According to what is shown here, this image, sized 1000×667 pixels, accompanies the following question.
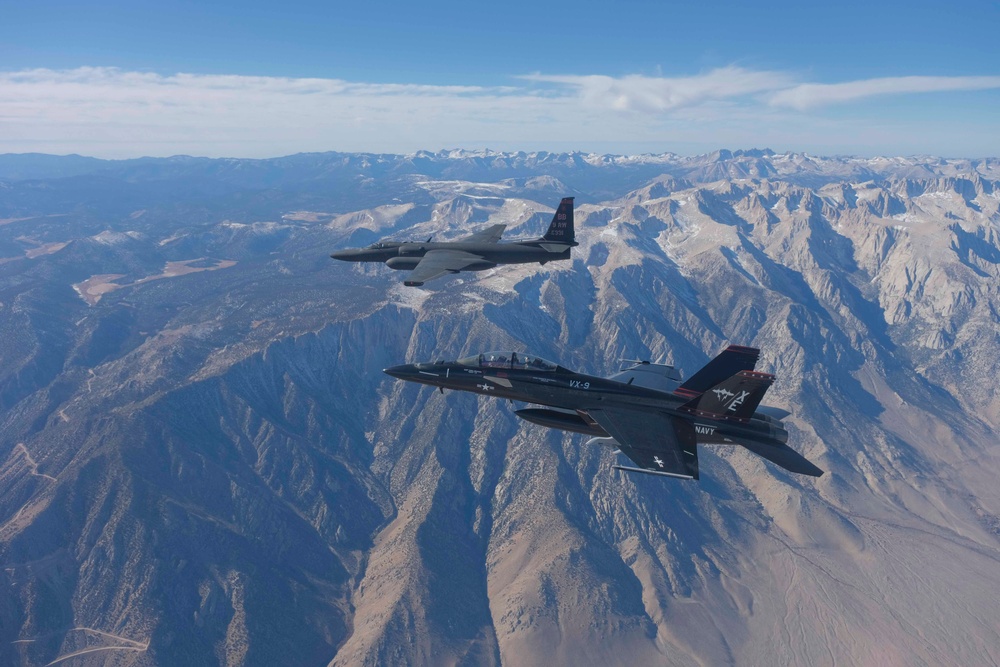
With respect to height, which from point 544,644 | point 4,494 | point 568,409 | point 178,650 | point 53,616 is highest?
point 568,409

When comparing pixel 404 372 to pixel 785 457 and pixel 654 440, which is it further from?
pixel 785 457

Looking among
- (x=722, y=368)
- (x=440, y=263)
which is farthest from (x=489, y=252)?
(x=722, y=368)

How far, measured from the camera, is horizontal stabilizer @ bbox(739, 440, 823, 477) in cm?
4166

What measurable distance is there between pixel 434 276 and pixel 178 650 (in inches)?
6865

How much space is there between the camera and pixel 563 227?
335 feet

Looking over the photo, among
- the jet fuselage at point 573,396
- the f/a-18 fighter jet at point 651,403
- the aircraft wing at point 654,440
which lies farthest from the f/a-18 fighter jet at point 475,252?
the aircraft wing at point 654,440

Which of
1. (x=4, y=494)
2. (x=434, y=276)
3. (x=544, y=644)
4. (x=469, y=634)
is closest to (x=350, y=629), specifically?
(x=469, y=634)

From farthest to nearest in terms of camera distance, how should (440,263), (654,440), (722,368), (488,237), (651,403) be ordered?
(488,237), (440,263), (651,403), (722,368), (654,440)

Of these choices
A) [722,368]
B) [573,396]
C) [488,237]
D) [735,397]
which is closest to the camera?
[735,397]

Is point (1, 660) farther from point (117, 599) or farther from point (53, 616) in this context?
point (117, 599)

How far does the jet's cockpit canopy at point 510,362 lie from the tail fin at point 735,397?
1355 cm

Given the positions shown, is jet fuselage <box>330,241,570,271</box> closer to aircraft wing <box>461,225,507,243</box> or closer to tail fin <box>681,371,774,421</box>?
aircraft wing <box>461,225,507,243</box>

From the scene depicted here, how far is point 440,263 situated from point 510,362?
38.1 meters

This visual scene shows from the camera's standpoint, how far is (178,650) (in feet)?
564
